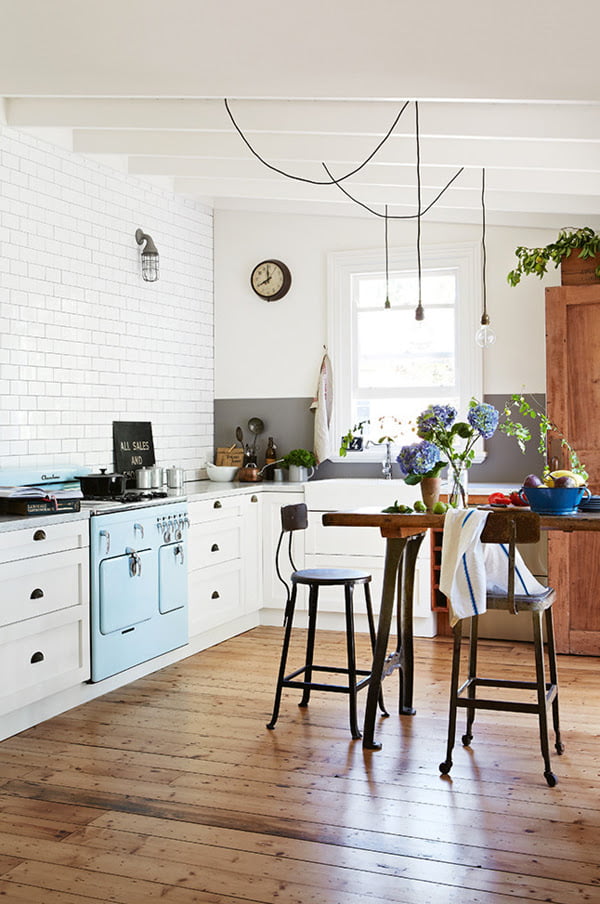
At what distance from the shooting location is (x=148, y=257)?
655 centimetres

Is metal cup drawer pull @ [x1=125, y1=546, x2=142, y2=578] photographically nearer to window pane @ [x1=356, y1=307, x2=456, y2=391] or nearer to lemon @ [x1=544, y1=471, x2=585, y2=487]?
lemon @ [x1=544, y1=471, x2=585, y2=487]

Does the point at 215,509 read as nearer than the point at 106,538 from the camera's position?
No

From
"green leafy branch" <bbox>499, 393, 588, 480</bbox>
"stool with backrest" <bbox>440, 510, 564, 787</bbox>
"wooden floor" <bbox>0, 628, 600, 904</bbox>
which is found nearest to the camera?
"wooden floor" <bbox>0, 628, 600, 904</bbox>

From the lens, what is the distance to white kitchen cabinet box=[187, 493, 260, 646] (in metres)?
5.95

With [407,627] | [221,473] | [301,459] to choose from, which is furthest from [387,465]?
[407,627]

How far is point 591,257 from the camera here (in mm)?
6055

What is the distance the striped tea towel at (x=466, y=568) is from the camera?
12.5 ft

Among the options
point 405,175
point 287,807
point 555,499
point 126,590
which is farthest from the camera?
point 405,175

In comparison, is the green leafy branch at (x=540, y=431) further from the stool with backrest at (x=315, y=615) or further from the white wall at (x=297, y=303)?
the stool with backrest at (x=315, y=615)

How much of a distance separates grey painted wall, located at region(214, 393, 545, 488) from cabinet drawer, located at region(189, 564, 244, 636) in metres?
1.36

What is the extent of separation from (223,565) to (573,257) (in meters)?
3.08

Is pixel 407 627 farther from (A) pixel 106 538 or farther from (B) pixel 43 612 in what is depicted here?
(B) pixel 43 612

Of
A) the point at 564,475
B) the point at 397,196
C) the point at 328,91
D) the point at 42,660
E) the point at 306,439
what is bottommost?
the point at 42,660

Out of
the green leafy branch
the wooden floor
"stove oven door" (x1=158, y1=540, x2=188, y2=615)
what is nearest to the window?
the green leafy branch
